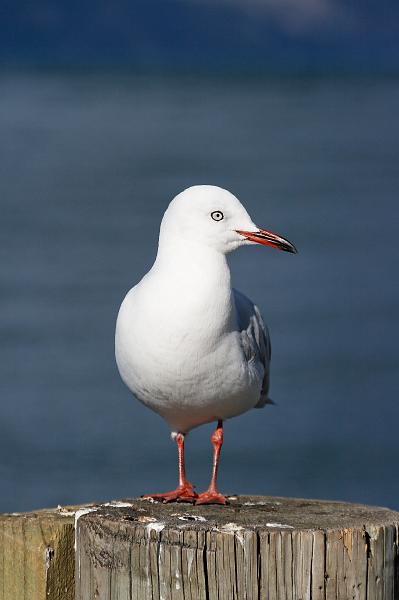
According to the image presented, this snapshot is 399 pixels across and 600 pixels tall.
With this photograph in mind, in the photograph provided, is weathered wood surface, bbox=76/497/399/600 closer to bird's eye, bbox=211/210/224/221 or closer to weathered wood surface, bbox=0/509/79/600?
weathered wood surface, bbox=0/509/79/600

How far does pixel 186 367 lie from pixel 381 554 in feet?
3.69

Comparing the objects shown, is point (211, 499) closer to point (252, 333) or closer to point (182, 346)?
point (182, 346)

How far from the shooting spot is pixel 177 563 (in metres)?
2.93

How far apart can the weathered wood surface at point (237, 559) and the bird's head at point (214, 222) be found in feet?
4.06

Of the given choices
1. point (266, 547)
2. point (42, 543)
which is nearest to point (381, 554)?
point (266, 547)

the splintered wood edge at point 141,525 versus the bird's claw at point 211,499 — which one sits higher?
the bird's claw at point 211,499

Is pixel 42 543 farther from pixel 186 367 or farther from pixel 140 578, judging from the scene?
pixel 186 367

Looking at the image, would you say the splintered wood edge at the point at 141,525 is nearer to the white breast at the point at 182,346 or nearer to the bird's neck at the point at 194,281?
the white breast at the point at 182,346

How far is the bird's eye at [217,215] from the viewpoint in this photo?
404 cm

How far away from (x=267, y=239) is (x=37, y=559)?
4.79 feet

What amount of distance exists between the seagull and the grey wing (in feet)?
0.32

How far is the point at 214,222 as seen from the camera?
4.04 meters

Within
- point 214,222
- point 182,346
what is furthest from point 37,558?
point 214,222

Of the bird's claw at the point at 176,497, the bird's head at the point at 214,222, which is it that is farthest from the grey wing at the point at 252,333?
the bird's claw at the point at 176,497
